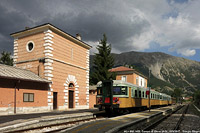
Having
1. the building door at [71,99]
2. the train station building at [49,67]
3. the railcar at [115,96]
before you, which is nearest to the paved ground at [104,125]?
Answer: the railcar at [115,96]

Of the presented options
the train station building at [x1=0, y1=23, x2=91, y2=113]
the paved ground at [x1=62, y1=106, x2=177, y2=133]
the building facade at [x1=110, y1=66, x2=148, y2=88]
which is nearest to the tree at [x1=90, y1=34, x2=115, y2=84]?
the building facade at [x1=110, y1=66, x2=148, y2=88]

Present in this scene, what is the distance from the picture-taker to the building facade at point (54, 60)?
74.4 ft

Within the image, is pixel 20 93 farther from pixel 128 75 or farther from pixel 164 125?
pixel 128 75

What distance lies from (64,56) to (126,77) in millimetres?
26786

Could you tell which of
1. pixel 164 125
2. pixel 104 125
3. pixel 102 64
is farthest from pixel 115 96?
pixel 102 64

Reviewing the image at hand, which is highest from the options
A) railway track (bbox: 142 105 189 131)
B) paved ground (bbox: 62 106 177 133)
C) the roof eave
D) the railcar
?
the roof eave

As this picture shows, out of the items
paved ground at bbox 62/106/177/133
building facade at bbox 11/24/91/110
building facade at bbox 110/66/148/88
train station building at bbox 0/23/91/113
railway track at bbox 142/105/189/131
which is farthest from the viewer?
building facade at bbox 110/66/148/88

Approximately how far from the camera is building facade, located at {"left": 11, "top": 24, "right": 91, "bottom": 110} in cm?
2267

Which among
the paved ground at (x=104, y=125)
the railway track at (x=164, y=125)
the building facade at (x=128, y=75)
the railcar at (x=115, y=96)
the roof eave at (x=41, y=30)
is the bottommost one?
the railway track at (x=164, y=125)

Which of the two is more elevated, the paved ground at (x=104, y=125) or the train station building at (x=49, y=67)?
the train station building at (x=49, y=67)

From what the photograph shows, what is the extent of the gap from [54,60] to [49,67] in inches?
53.3

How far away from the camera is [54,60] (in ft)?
76.4

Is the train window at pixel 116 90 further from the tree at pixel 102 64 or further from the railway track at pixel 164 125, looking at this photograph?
the tree at pixel 102 64

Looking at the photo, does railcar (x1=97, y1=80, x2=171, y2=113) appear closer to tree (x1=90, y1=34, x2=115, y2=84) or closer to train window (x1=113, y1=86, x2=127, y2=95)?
train window (x1=113, y1=86, x2=127, y2=95)
